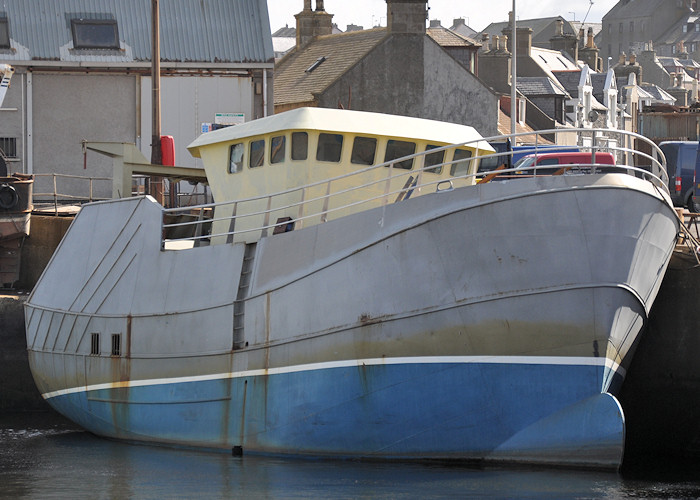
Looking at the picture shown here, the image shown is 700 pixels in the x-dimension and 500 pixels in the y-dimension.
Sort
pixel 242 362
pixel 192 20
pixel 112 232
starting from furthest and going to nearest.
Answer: pixel 192 20 → pixel 112 232 → pixel 242 362

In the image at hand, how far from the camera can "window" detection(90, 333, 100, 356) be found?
629 inches

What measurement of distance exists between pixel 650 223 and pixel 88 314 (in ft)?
25.1

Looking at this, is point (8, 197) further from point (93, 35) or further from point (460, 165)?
point (460, 165)

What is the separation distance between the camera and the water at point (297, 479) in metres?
12.2

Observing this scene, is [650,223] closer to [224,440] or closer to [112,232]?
[224,440]

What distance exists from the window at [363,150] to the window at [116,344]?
3908 mm

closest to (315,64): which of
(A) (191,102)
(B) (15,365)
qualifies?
(A) (191,102)

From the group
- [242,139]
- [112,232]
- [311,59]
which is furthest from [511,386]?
[311,59]

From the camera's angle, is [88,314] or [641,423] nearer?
[641,423]

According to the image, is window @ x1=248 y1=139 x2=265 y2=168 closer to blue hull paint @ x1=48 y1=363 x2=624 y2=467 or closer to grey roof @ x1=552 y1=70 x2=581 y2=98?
blue hull paint @ x1=48 y1=363 x2=624 y2=467

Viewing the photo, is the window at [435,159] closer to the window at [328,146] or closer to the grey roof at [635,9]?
the window at [328,146]

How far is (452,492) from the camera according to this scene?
12078 mm

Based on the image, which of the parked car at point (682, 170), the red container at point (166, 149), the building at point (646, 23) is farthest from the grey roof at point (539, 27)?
the red container at point (166, 149)

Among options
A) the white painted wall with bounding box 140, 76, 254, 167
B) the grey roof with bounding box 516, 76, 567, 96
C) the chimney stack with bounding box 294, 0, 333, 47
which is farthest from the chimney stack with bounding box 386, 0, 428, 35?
the grey roof with bounding box 516, 76, 567, 96
